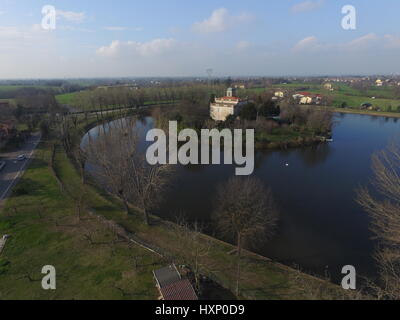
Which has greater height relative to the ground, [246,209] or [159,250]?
[246,209]

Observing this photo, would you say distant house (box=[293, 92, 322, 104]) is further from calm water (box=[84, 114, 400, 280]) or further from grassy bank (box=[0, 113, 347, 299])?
grassy bank (box=[0, 113, 347, 299])

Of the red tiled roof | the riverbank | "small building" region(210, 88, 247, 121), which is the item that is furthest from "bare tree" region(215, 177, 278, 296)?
"small building" region(210, 88, 247, 121)

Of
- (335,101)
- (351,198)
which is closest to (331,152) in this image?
(351,198)

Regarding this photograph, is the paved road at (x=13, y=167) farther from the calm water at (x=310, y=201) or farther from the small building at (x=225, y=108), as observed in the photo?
the small building at (x=225, y=108)

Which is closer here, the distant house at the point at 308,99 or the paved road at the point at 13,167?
the paved road at the point at 13,167

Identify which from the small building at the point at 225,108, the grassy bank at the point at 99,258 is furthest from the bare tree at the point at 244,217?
the small building at the point at 225,108
